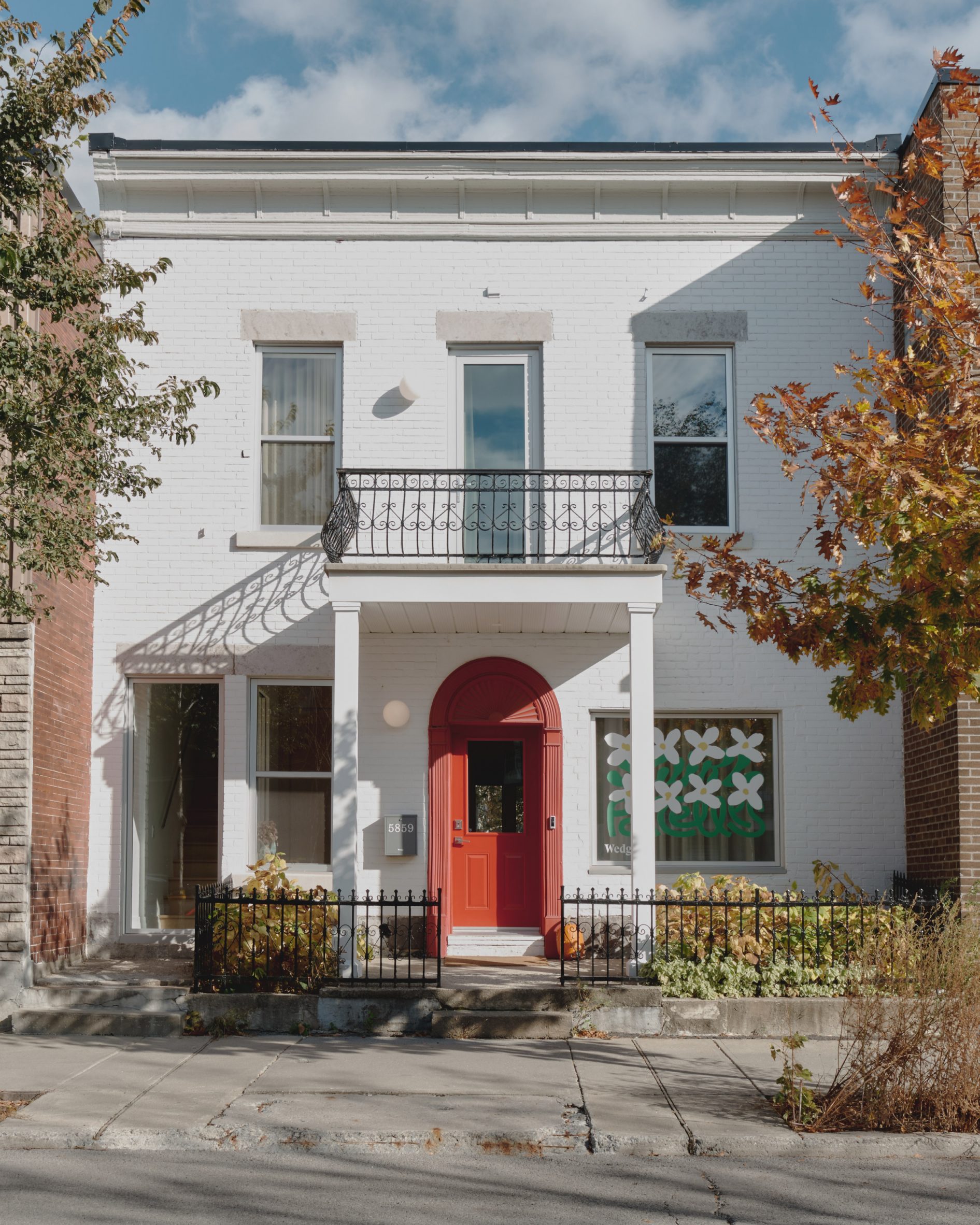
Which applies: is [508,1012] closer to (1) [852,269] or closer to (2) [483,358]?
(2) [483,358]

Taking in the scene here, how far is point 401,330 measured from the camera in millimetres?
13148

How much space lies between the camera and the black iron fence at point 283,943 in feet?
34.1

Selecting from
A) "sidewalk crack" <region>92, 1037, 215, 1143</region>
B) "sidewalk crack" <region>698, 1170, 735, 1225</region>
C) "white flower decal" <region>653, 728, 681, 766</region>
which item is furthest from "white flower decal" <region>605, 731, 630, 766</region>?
"sidewalk crack" <region>698, 1170, 735, 1225</region>

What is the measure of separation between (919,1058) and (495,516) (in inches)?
280

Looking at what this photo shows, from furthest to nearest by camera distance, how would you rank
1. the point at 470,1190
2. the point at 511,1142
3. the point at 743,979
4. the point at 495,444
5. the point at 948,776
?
the point at 495,444
the point at 948,776
the point at 743,979
the point at 511,1142
the point at 470,1190

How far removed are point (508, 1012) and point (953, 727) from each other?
4597mm

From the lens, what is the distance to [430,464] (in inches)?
509

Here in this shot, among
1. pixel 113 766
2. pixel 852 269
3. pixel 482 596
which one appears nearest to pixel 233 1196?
pixel 482 596

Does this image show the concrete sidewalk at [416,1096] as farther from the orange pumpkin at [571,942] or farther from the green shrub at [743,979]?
the orange pumpkin at [571,942]

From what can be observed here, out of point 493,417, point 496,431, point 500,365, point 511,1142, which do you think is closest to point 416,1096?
point 511,1142

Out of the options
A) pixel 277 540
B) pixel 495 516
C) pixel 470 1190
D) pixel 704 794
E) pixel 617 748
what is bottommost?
pixel 470 1190

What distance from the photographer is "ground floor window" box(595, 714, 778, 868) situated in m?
12.8

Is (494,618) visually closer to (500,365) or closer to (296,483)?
(296,483)

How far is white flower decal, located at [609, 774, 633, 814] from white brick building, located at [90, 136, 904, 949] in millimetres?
46
